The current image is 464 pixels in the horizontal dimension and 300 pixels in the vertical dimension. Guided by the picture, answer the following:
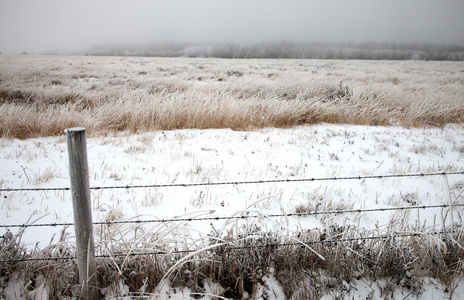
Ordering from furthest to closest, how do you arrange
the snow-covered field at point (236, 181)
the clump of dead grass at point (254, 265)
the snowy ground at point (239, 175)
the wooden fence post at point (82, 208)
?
the snowy ground at point (239, 175) → the snow-covered field at point (236, 181) → the clump of dead grass at point (254, 265) → the wooden fence post at point (82, 208)

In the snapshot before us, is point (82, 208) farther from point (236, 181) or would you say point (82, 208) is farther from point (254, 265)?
point (236, 181)

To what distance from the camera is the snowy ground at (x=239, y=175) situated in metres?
3.26

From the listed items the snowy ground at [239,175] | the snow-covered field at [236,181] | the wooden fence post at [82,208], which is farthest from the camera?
the snowy ground at [239,175]

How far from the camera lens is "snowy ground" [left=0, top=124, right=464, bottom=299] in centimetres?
326

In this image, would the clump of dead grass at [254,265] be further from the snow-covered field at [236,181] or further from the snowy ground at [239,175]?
the snowy ground at [239,175]

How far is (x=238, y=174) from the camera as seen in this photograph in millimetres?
4555

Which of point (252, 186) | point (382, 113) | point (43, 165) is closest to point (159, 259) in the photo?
point (252, 186)

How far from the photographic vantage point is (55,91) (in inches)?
379

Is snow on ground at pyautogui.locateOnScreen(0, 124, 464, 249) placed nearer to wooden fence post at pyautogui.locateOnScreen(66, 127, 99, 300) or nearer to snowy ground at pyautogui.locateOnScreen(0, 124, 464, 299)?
snowy ground at pyautogui.locateOnScreen(0, 124, 464, 299)

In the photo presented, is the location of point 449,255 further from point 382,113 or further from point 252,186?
point 382,113

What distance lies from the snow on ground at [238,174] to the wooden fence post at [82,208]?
0.54m

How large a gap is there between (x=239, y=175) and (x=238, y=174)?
4 cm

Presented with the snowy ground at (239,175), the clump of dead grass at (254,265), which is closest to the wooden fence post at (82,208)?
the clump of dead grass at (254,265)

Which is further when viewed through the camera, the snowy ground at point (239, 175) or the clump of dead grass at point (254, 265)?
the snowy ground at point (239, 175)
